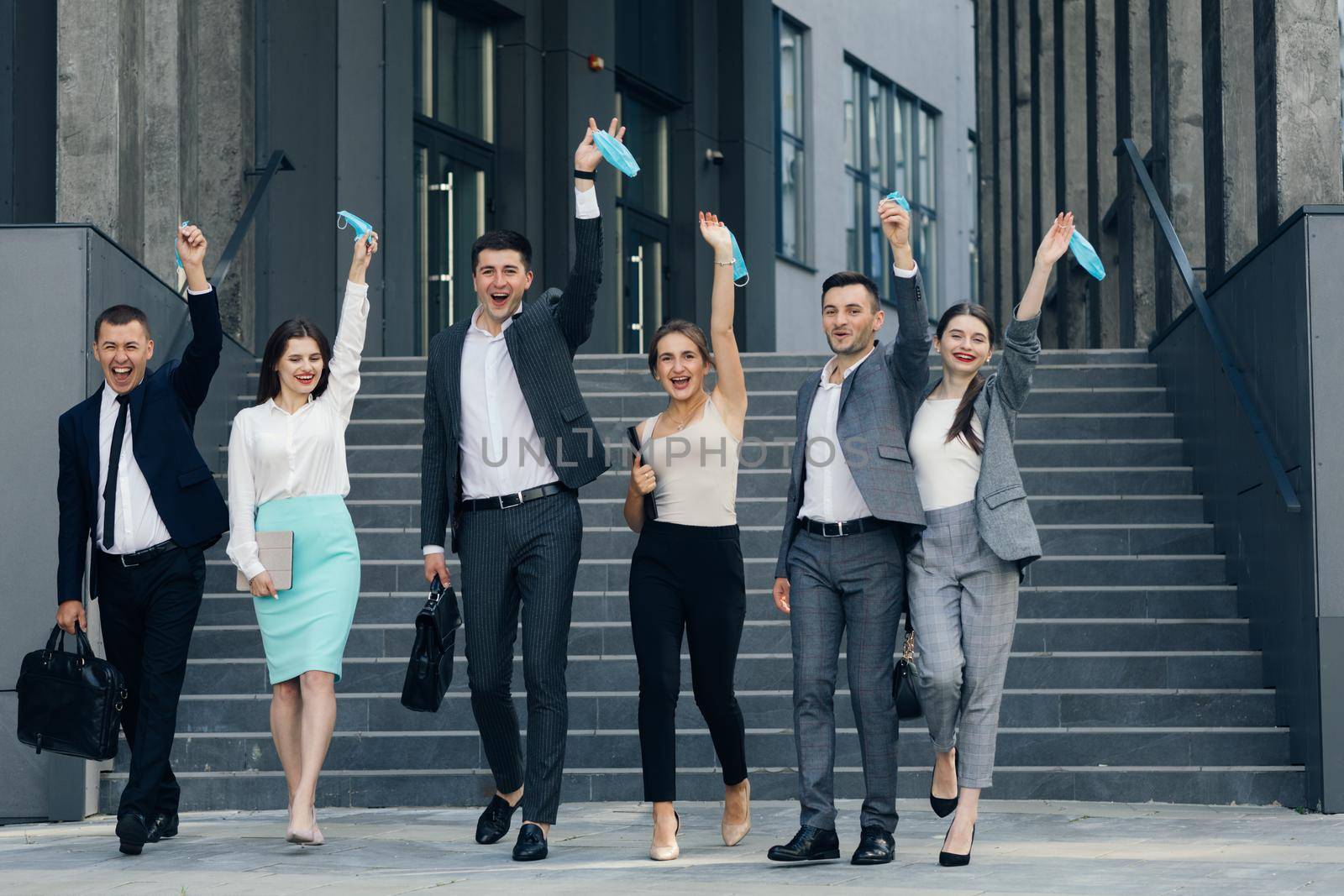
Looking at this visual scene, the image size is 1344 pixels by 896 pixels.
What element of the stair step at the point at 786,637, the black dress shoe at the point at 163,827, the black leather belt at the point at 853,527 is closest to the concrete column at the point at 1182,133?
the stair step at the point at 786,637

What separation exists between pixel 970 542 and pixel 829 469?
1.59 feet

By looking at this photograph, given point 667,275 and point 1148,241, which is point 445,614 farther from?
point 667,275

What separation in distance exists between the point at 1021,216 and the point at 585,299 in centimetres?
1873

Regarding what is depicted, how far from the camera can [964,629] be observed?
18.2 feet

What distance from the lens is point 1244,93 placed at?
9.60m

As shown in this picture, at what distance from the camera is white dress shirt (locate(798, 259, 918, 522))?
559 cm

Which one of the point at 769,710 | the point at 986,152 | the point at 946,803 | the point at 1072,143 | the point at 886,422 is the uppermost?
the point at 986,152

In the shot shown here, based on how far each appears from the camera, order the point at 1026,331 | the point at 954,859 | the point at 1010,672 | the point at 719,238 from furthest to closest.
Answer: the point at 1010,672 → the point at 719,238 → the point at 1026,331 → the point at 954,859

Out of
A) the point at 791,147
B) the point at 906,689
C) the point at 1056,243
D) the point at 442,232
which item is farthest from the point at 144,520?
the point at 791,147

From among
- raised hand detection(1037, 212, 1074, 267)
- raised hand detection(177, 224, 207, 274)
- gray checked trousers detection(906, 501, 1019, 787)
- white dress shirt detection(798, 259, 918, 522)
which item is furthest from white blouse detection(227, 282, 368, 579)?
raised hand detection(1037, 212, 1074, 267)

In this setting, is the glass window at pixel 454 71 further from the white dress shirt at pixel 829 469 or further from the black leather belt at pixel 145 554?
the white dress shirt at pixel 829 469

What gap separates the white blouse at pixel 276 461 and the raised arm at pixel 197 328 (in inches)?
9.8

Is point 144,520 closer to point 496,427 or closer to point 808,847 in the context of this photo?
point 496,427

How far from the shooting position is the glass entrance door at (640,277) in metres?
19.9
